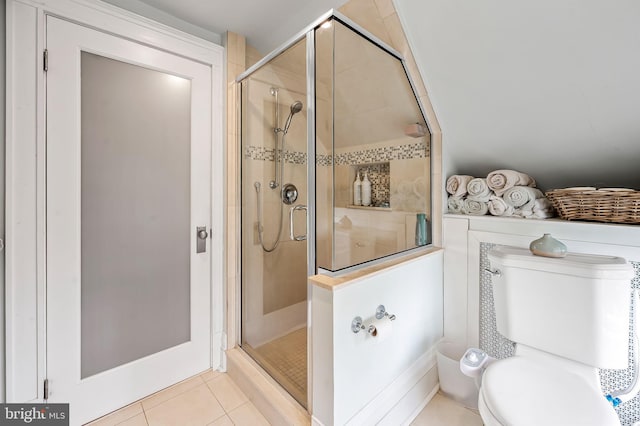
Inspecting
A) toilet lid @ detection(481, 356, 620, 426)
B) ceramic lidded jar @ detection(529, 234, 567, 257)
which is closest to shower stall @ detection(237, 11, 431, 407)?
ceramic lidded jar @ detection(529, 234, 567, 257)

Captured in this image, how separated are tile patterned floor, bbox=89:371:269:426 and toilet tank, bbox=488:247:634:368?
1413mm

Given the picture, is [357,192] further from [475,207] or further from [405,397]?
[405,397]

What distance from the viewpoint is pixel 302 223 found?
1420 millimetres

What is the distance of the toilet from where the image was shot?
96 centimetres

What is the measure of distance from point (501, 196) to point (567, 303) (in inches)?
25.4

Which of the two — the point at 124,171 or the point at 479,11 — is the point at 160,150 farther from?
the point at 479,11

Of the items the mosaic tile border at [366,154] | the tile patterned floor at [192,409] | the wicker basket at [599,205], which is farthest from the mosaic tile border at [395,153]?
the tile patterned floor at [192,409]

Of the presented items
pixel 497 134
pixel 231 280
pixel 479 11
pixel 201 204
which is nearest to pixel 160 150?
pixel 201 204

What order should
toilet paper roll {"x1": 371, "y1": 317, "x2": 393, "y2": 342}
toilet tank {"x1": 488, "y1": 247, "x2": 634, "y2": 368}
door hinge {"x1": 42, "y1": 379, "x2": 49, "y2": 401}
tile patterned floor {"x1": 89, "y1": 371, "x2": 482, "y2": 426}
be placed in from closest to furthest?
toilet tank {"x1": 488, "y1": 247, "x2": 634, "y2": 368} < toilet paper roll {"x1": 371, "y1": 317, "x2": 393, "y2": 342} < door hinge {"x1": 42, "y1": 379, "x2": 49, "y2": 401} < tile patterned floor {"x1": 89, "y1": 371, "x2": 482, "y2": 426}

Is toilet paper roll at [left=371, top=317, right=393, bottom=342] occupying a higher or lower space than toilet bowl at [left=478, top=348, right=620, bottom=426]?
higher

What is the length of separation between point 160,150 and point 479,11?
182 centimetres

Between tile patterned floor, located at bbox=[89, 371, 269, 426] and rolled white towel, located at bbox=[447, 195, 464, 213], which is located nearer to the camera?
tile patterned floor, located at bbox=[89, 371, 269, 426]

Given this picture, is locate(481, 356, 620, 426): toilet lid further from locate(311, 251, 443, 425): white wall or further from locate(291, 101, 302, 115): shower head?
locate(291, 101, 302, 115): shower head

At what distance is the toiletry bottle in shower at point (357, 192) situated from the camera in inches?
62.2
